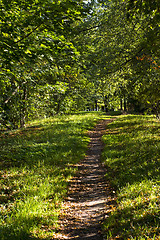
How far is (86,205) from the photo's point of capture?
5.75 meters

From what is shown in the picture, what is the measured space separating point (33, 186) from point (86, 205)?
1.90m

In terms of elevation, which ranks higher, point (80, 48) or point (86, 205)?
point (80, 48)

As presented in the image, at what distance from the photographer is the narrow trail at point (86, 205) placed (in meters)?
4.52

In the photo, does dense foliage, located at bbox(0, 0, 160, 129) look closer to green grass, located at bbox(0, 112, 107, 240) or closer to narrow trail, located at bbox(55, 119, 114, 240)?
green grass, located at bbox(0, 112, 107, 240)

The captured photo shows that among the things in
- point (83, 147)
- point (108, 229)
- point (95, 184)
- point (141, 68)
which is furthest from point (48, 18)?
point (83, 147)

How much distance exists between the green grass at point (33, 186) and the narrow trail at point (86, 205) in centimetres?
31

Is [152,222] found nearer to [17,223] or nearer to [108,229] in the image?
[108,229]

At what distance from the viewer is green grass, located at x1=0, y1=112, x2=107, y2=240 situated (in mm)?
4316

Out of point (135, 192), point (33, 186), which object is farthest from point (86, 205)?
point (33, 186)

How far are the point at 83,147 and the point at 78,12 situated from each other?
28.0 ft

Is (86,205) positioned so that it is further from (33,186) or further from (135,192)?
(33,186)

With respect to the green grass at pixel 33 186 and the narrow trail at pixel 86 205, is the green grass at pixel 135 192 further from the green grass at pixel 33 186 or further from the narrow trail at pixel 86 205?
the green grass at pixel 33 186

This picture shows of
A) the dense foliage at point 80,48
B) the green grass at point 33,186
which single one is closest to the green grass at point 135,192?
the green grass at point 33,186

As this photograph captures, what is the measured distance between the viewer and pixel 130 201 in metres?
4.92
